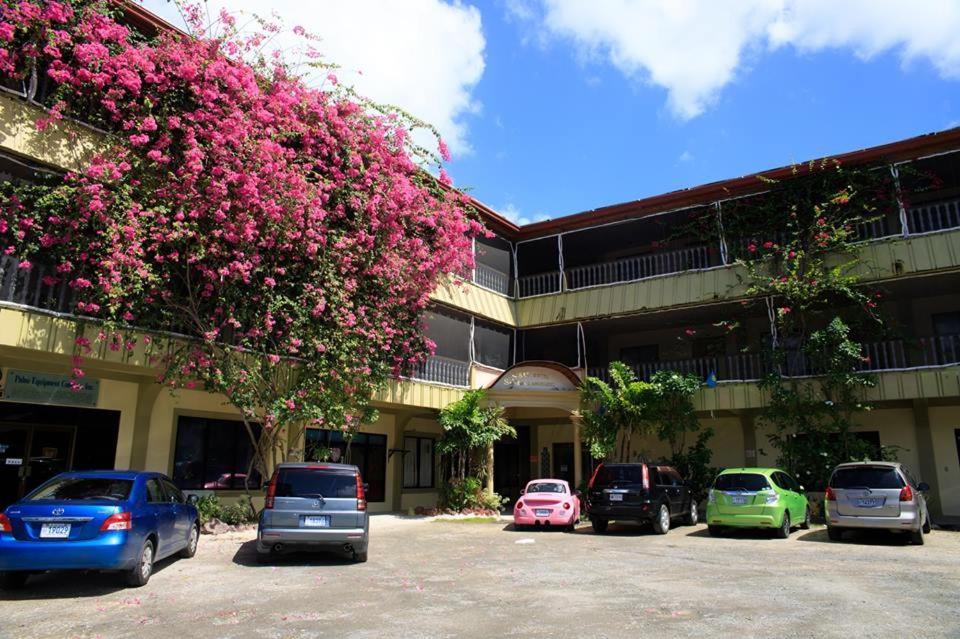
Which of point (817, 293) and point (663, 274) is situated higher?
point (663, 274)

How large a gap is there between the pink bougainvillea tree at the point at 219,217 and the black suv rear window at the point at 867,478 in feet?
35.6

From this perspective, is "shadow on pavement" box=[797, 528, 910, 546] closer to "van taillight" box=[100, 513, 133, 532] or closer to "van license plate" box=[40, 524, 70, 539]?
"van taillight" box=[100, 513, 133, 532]

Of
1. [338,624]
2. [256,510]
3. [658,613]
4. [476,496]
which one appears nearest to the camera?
[338,624]

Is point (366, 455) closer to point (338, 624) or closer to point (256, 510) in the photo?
point (256, 510)

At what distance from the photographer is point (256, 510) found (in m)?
17.3

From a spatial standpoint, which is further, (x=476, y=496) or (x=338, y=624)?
(x=476, y=496)

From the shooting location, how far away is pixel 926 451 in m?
19.2

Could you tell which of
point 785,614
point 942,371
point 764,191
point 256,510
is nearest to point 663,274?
point 764,191

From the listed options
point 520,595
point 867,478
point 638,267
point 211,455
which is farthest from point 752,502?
point 211,455

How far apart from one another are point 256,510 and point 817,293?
16547 mm

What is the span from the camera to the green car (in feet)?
47.9

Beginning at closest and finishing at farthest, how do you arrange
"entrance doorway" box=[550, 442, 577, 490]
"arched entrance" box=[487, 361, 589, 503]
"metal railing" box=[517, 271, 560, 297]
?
1. "metal railing" box=[517, 271, 560, 297]
2. "arched entrance" box=[487, 361, 589, 503]
3. "entrance doorway" box=[550, 442, 577, 490]

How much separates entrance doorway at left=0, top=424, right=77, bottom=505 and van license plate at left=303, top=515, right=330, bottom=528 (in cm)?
807

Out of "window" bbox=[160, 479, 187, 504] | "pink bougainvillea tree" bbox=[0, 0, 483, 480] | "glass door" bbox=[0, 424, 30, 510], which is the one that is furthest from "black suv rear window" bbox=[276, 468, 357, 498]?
"glass door" bbox=[0, 424, 30, 510]
